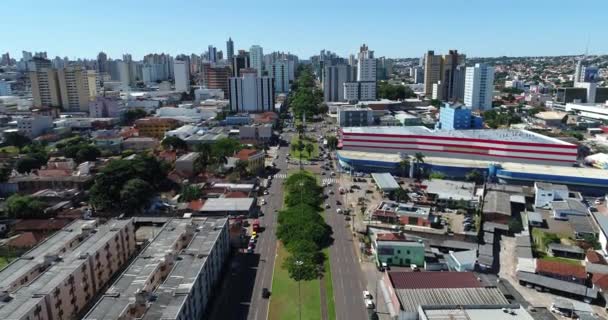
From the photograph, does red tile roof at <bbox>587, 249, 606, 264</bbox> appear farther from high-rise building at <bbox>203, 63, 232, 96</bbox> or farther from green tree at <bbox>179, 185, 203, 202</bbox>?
high-rise building at <bbox>203, 63, 232, 96</bbox>

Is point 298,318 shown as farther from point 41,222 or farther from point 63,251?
point 41,222

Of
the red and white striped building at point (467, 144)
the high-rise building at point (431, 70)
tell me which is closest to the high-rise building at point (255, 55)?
the high-rise building at point (431, 70)

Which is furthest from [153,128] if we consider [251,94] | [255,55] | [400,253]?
[255,55]

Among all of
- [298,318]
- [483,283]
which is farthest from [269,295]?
[483,283]

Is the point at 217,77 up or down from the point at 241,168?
up

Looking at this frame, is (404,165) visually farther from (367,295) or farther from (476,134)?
(367,295)

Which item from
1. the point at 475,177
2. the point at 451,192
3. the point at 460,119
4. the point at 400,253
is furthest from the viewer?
the point at 460,119

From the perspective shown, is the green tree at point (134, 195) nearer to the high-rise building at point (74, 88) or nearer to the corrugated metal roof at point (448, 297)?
the corrugated metal roof at point (448, 297)
